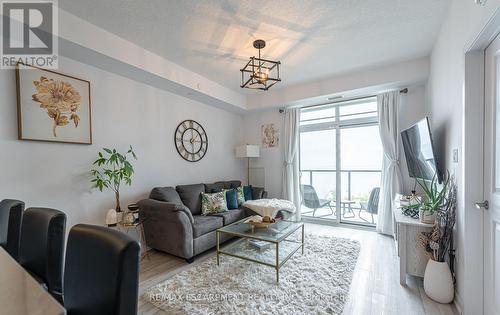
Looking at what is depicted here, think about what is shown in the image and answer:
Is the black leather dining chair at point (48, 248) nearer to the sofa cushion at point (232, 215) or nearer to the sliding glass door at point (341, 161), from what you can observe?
the sofa cushion at point (232, 215)

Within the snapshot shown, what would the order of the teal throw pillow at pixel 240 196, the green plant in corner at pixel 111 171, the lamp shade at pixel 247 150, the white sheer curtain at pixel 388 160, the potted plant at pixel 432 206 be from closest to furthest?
the potted plant at pixel 432 206 < the green plant in corner at pixel 111 171 < the white sheer curtain at pixel 388 160 < the teal throw pillow at pixel 240 196 < the lamp shade at pixel 247 150

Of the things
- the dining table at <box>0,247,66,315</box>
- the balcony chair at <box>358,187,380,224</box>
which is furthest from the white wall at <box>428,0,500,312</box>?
the dining table at <box>0,247,66,315</box>

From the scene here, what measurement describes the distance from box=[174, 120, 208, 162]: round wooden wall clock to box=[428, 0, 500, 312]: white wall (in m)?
3.64

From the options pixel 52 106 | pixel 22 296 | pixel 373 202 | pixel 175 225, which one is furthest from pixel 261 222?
pixel 52 106

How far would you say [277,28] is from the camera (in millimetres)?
2492

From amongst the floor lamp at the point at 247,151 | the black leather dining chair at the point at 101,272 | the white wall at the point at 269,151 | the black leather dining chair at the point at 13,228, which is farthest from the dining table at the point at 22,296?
the white wall at the point at 269,151

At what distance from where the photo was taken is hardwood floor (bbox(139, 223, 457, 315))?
188 cm

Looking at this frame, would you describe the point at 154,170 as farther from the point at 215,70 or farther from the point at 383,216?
the point at 383,216

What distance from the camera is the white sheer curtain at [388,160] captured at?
3746 millimetres

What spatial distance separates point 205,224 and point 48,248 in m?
1.93

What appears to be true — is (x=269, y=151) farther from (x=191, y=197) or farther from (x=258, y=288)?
(x=258, y=288)

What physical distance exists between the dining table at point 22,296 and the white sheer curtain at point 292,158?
4255 mm

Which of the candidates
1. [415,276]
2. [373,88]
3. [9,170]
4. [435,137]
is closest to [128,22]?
[9,170]

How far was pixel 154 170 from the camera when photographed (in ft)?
11.5
